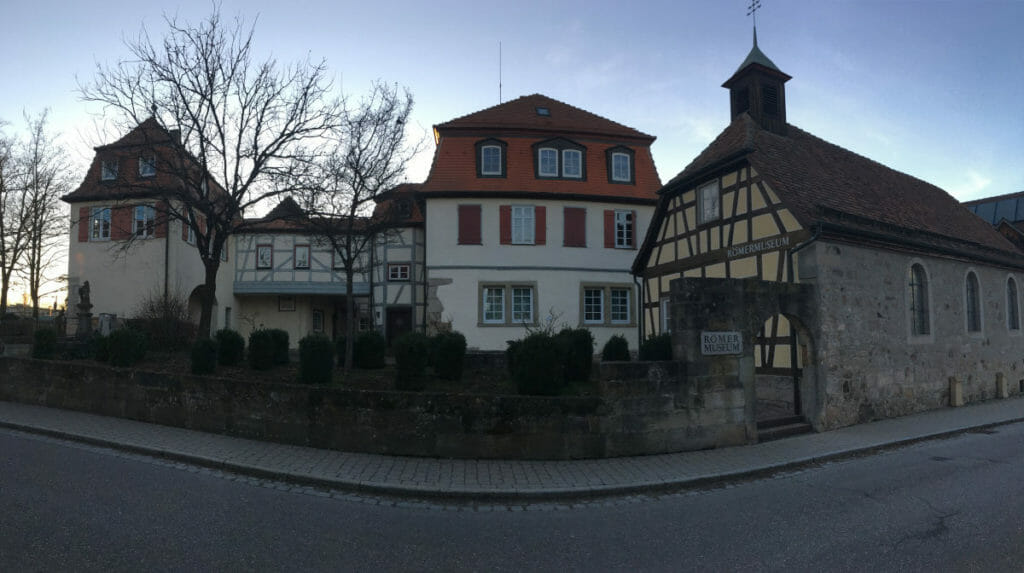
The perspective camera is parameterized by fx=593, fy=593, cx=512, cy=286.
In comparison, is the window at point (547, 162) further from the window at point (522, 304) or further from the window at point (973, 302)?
the window at point (973, 302)

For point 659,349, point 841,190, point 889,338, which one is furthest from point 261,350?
point 841,190

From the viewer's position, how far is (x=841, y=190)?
1430 cm

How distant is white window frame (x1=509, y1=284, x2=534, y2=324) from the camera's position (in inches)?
871

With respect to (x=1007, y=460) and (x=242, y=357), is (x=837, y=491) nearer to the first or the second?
(x=1007, y=460)

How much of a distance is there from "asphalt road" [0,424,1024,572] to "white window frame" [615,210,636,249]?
1608cm

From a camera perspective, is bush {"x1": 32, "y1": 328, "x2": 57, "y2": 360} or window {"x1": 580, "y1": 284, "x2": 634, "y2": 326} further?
window {"x1": 580, "y1": 284, "x2": 634, "y2": 326}

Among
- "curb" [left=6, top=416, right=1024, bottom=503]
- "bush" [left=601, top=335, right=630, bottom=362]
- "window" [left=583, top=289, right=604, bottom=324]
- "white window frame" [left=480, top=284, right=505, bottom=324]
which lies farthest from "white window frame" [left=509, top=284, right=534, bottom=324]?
"curb" [left=6, top=416, right=1024, bottom=503]

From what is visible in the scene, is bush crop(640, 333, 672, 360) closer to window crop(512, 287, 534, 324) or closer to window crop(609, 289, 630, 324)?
window crop(512, 287, 534, 324)

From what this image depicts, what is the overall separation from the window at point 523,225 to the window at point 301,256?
11.8 m

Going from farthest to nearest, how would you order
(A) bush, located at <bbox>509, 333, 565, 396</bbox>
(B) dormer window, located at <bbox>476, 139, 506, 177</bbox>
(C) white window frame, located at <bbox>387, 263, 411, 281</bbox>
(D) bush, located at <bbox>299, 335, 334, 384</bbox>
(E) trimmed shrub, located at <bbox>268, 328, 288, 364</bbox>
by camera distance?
(C) white window frame, located at <bbox>387, 263, 411, 281</bbox> < (B) dormer window, located at <bbox>476, 139, 506, 177</bbox> < (E) trimmed shrub, located at <bbox>268, 328, 288, 364</bbox> < (D) bush, located at <bbox>299, 335, 334, 384</bbox> < (A) bush, located at <bbox>509, 333, 565, 396</bbox>

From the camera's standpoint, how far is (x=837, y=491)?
7.19 metres

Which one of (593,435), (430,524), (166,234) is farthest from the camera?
(166,234)

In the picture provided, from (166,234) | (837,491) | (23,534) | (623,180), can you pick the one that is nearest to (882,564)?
(837,491)

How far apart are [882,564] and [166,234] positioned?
25.1 metres
